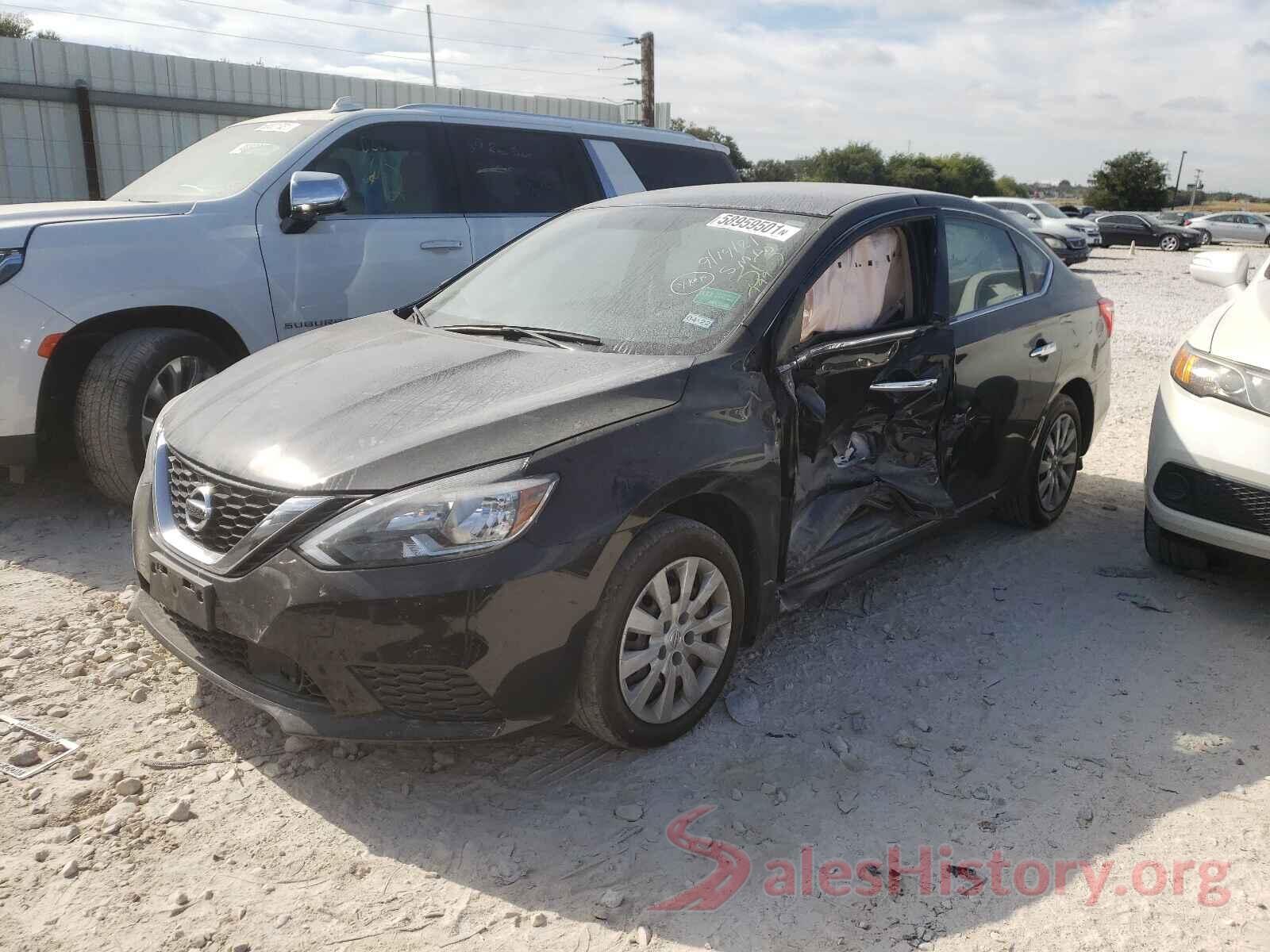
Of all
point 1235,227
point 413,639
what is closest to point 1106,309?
point 413,639

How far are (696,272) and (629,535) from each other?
1206 millimetres

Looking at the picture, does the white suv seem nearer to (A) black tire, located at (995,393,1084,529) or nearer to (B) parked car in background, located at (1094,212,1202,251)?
(A) black tire, located at (995,393,1084,529)

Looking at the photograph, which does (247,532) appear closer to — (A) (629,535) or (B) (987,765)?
(A) (629,535)

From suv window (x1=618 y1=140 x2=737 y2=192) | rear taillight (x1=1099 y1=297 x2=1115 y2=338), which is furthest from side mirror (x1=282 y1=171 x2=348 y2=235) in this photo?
rear taillight (x1=1099 y1=297 x2=1115 y2=338)

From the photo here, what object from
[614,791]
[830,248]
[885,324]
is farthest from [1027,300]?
[614,791]

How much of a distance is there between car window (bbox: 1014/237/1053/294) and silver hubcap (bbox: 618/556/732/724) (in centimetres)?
256

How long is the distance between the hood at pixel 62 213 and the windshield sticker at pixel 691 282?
284 cm

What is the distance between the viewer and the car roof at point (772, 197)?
3809 millimetres

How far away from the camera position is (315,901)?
2.45 meters

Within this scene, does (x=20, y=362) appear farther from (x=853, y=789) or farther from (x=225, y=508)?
(x=853, y=789)

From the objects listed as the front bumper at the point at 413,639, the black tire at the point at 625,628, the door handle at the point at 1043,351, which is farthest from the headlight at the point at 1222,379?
the front bumper at the point at 413,639

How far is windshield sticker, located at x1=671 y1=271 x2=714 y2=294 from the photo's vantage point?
3.51m

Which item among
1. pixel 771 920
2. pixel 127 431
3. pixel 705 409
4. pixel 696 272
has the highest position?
pixel 696 272

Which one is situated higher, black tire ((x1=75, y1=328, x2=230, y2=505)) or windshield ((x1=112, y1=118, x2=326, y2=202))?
windshield ((x1=112, y1=118, x2=326, y2=202))
